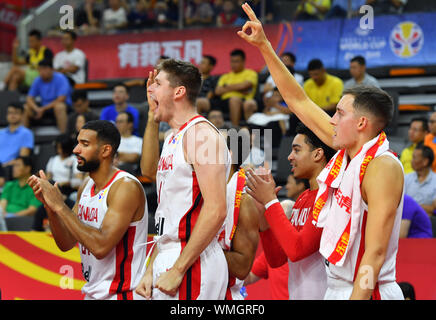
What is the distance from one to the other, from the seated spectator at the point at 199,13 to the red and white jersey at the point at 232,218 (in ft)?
30.5

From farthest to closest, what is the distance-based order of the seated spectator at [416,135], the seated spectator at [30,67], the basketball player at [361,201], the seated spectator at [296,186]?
the seated spectator at [30,67] < the seated spectator at [416,135] < the seated spectator at [296,186] < the basketball player at [361,201]

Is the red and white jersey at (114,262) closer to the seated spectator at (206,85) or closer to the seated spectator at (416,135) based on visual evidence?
the seated spectator at (416,135)

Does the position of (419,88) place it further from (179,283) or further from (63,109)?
(179,283)

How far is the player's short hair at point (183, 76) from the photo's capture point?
4.03 metres

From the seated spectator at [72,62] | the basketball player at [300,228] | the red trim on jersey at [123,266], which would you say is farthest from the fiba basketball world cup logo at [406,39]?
the red trim on jersey at [123,266]

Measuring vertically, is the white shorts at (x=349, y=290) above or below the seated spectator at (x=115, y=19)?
below

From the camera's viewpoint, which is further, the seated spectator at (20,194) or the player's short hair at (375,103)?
the seated spectator at (20,194)

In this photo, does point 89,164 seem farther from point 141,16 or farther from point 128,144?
point 141,16

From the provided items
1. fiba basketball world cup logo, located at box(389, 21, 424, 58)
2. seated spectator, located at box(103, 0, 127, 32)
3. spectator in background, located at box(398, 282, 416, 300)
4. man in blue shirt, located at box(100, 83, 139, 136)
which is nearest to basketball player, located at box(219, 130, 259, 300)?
spectator in background, located at box(398, 282, 416, 300)

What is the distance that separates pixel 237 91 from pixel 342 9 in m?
2.49

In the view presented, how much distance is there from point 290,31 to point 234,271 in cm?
884

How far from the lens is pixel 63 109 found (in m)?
12.3

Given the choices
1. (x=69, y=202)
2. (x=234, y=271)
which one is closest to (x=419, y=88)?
(x=69, y=202)

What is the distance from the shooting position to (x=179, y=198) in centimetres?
388
